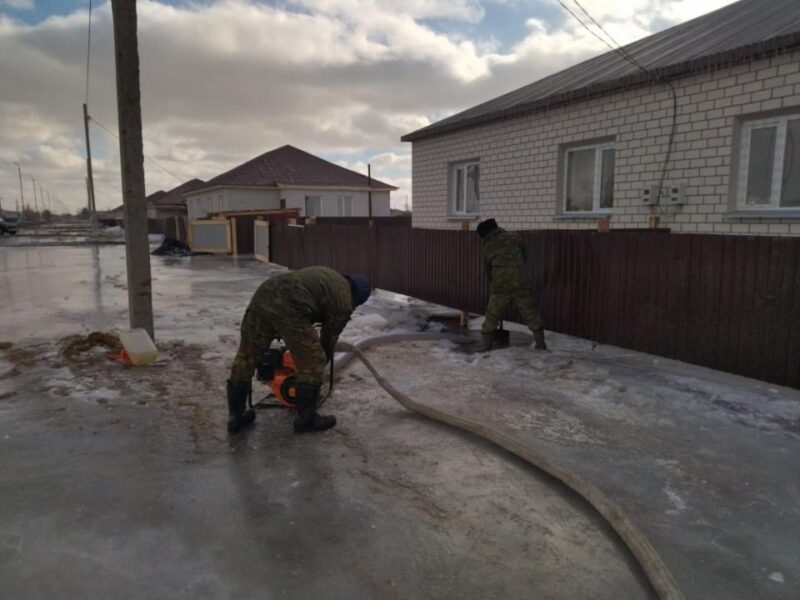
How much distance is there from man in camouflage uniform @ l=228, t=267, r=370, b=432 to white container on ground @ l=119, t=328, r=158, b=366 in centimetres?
215

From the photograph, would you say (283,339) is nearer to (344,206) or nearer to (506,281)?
(506,281)

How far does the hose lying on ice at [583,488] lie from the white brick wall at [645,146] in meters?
4.63

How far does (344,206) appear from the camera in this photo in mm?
34031

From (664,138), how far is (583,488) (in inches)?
232

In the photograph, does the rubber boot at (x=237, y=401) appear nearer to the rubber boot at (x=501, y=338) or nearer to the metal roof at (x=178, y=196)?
the rubber boot at (x=501, y=338)

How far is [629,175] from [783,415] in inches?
178

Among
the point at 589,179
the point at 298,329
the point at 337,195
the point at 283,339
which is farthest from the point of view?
the point at 337,195

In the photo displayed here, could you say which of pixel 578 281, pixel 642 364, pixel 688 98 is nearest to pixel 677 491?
pixel 642 364

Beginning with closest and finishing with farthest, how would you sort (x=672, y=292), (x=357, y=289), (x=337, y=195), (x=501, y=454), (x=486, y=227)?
(x=501, y=454)
(x=357, y=289)
(x=672, y=292)
(x=486, y=227)
(x=337, y=195)

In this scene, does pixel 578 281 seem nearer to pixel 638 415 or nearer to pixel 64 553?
pixel 638 415

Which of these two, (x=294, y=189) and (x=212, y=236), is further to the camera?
(x=294, y=189)

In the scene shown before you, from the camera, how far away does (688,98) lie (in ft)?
23.1

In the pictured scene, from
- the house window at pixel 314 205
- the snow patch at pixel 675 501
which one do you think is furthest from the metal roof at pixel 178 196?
the snow patch at pixel 675 501

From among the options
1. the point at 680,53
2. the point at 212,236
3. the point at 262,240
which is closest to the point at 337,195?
the point at 212,236
